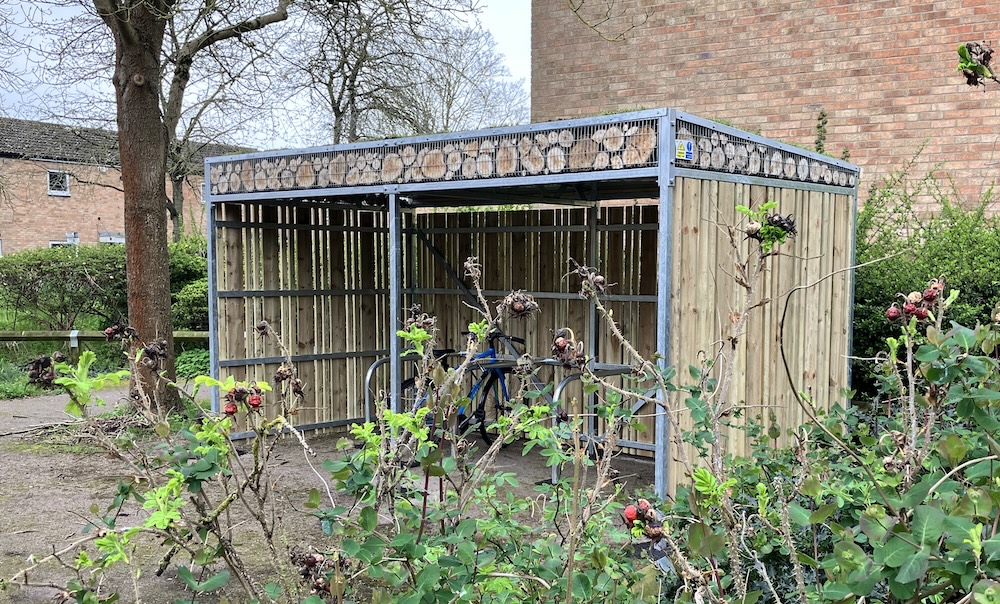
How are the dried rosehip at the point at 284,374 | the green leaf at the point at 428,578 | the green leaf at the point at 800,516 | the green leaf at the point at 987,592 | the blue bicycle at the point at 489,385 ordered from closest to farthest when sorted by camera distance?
the green leaf at the point at 987,592 < the green leaf at the point at 800,516 < the green leaf at the point at 428,578 < the dried rosehip at the point at 284,374 < the blue bicycle at the point at 489,385

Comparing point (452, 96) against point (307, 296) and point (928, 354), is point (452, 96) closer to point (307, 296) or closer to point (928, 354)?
point (307, 296)

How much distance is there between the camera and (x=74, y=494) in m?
6.07

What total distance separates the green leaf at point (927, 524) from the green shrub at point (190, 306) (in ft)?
43.6

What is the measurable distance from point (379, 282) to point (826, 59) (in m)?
5.69

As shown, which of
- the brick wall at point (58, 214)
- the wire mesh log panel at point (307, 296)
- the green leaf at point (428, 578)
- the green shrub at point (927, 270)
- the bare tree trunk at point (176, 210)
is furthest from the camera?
the brick wall at point (58, 214)

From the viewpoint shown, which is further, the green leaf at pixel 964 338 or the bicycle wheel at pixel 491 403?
the bicycle wheel at pixel 491 403

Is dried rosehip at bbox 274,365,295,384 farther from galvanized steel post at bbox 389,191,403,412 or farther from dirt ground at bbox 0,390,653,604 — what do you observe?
galvanized steel post at bbox 389,191,403,412

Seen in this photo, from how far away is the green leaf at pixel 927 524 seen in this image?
4.21 feet

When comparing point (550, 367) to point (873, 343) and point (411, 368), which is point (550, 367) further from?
point (873, 343)

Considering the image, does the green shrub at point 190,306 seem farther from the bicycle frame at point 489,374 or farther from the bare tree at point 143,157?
the bicycle frame at point 489,374

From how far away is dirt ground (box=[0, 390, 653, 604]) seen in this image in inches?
166

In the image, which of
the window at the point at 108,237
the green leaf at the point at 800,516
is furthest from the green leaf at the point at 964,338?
the window at the point at 108,237

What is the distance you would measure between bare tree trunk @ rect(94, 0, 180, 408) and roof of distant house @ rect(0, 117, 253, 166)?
1087cm

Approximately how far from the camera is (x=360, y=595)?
400 centimetres
